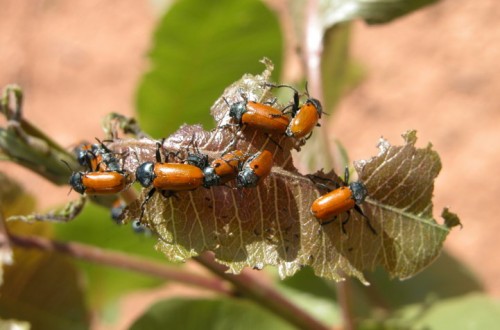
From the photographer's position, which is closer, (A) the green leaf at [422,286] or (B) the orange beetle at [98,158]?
(B) the orange beetle at [98,158]

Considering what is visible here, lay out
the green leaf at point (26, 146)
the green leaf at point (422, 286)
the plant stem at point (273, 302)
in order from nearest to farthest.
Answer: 1. the green leaf at point (26, 146)
2. the plant stem at point (273, 302)
3. the green leaf at point (422, 286)

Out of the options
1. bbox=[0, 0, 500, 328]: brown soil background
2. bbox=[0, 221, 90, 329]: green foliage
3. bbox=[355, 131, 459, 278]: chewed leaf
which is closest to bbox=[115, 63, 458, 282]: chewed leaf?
→ bbox=[355, 131, 459, 278]: chewed leaf

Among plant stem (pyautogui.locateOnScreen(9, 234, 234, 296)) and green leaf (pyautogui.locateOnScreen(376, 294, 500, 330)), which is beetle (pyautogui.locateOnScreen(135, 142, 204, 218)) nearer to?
plant stem (pyautogui.locateOnScreen(9, 234, 234, 296))

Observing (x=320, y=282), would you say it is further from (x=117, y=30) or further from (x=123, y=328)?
(x=117, y=30)

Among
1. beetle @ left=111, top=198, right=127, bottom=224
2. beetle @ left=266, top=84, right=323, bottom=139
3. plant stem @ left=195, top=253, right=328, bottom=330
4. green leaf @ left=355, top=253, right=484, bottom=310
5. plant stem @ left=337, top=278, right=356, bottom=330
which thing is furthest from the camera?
green leaf @ left=355, top=253, right=484, bottom=310

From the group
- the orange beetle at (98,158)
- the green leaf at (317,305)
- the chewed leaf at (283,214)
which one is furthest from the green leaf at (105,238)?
the chewed leaf at (283,214)

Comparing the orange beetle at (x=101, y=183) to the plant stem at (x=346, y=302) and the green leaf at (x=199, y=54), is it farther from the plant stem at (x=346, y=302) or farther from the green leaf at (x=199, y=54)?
the green leaf at (x=199, y=54)

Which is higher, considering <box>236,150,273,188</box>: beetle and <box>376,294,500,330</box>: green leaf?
<box>236,150,273,188</box>: beetle
